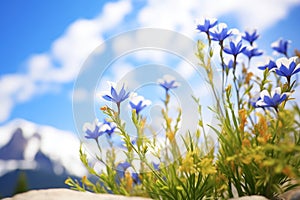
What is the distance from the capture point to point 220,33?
3.08 meters

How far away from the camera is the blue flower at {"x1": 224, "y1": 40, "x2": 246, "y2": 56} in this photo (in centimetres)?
310

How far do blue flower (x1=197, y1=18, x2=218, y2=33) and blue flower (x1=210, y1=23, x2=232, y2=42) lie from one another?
5 cm

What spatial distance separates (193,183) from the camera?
9.11 ft

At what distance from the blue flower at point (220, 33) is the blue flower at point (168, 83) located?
58 cm

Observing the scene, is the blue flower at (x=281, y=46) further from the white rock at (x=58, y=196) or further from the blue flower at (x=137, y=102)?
the white rock at (x=58, y=196)

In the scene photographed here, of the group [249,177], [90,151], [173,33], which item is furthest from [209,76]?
[90,151]

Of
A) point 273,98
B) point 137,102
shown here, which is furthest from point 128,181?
point 273,98

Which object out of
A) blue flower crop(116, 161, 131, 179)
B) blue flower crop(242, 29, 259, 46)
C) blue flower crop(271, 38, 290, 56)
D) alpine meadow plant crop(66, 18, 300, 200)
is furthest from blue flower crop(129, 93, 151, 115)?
blue flower crop(271, 38, 290, 56)

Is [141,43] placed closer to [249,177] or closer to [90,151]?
[90,151]

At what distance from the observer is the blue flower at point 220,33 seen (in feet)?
10.1

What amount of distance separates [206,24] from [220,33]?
0.47 feet

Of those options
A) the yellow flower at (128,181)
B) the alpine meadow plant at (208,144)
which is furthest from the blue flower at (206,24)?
the yellow flower at (128,181)

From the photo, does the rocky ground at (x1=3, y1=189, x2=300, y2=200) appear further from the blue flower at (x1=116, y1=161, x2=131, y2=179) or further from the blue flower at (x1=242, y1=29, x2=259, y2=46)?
the blue flower at (x1=242, y1=29, x2=259, y2=46)

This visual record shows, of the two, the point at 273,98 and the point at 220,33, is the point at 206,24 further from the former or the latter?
the point at 273,98
